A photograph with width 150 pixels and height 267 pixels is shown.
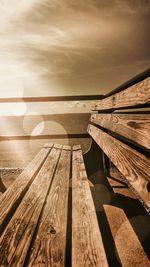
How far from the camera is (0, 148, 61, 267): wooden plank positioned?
98cm

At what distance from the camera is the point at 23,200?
1.51m

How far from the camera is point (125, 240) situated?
2.20 m

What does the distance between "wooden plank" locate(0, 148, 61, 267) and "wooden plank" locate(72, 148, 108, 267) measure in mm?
224

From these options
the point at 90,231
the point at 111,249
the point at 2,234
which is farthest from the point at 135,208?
the point at 2,234

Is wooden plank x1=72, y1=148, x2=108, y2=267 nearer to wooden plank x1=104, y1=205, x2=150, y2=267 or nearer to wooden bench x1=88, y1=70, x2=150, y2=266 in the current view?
wooden bench x1=88, y1=70, x2=150, y2=266

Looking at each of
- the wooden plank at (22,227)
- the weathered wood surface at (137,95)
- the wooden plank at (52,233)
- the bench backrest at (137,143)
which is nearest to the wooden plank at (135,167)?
the bench backrest at (137,143)

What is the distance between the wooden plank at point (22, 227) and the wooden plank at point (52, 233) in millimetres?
41

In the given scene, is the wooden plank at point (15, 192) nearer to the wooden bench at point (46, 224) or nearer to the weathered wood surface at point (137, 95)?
the wooden bench at point (46, 224)

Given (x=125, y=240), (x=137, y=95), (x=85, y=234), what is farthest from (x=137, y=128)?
(x=125, y=240)

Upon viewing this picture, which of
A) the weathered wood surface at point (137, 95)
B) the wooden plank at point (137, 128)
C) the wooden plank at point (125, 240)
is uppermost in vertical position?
the weathered wood surface at point (137, 95)

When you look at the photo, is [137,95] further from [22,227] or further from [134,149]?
[22,227]

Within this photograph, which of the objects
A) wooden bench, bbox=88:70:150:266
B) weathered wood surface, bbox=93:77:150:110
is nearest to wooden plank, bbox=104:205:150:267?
wooden bench, bbox=88:70:150:266

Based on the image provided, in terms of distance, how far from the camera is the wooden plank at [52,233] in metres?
0.95

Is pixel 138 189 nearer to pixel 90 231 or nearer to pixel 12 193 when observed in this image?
pixel 90 231
